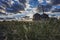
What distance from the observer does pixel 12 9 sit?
7184mm

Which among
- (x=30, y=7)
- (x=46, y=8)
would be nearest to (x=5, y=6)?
(x=30, y=7)

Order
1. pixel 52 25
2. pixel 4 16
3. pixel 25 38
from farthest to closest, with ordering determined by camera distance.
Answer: pixel 4 16
pixel 52 25
pixel 25 38

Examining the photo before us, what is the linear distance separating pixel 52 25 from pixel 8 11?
316cm

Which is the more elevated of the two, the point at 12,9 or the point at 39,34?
the point at 12,9

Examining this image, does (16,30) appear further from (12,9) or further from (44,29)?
(12,9)

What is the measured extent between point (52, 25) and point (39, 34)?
48 centimetres

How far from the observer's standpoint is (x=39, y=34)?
3908 mm

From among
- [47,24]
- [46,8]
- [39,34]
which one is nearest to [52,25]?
[47,24]

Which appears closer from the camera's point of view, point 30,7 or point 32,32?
point 32,32

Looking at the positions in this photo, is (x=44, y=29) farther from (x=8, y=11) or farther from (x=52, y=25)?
(x=8, y=11)

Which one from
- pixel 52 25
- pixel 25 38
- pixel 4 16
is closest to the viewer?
pixel 25 38

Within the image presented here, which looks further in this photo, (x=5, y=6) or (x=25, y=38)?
(x=5, y=6)

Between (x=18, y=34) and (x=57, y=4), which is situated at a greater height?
(x=57, y=4)

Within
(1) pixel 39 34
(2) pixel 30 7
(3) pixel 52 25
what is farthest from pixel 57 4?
(1) pixel 39 34
